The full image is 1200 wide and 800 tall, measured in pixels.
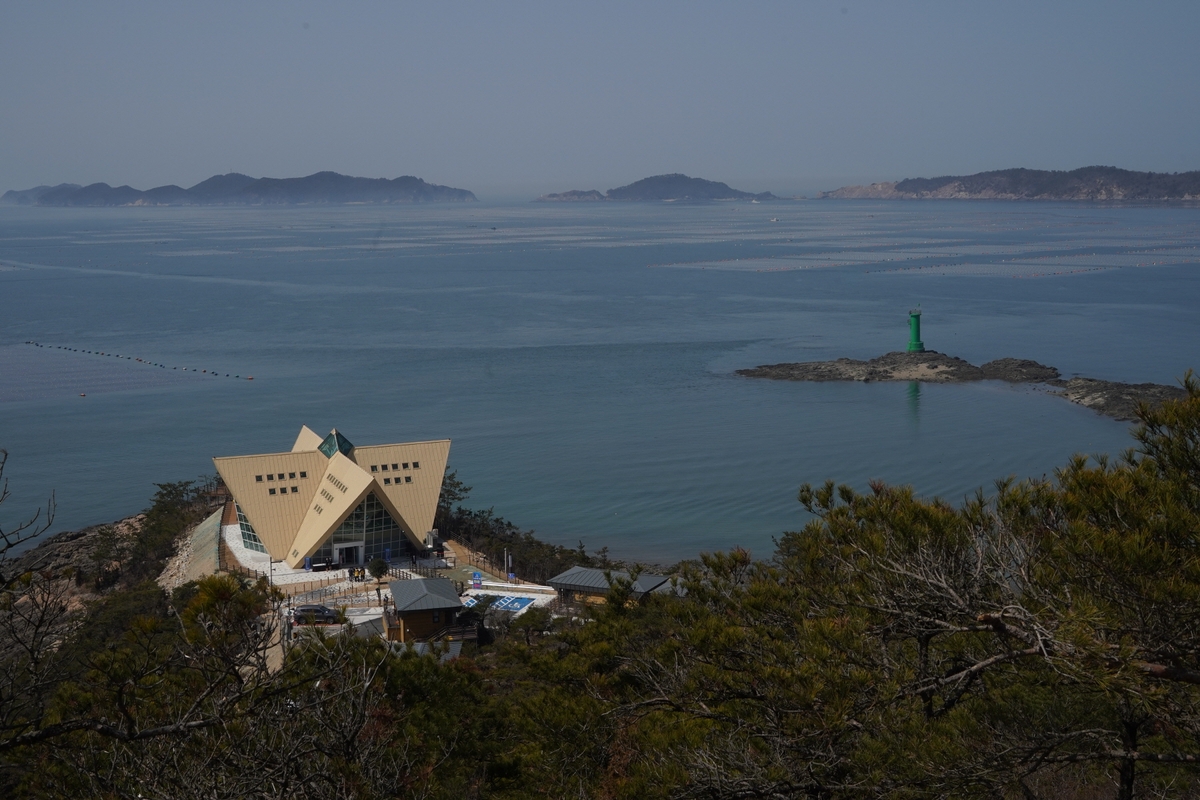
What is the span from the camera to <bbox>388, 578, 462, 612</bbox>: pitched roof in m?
14.0

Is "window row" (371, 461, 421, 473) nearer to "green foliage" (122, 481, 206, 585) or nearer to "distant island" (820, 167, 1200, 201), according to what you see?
"green foliage" (122, 481, 206, 585)

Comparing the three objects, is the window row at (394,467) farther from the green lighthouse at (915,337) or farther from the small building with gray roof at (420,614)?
the green lighthouse at (915,337)

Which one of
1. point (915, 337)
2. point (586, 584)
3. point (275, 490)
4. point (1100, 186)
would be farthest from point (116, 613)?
point (1100, 186)

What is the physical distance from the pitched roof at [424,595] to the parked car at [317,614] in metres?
0.85

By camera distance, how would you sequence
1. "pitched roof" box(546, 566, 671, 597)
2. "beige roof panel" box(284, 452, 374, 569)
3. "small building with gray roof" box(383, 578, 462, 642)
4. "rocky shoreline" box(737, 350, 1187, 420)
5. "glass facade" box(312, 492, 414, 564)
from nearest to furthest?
"small building with gray roof" box(383, 578, 462, 642) → "pitched roof" box(546, 566, 671, 597) → "beige roof panel" box(284, 452, 374, 569) → "glass facade" box(312, 492, 414, 564) → "rocky shoreline" box(737, 350, 1187, 420)

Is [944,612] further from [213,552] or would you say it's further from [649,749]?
→ [213,552]

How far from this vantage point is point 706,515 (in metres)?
20.8

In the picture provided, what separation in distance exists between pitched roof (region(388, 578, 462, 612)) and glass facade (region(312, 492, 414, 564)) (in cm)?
280

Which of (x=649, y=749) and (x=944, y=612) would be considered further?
(x=649, y=749)

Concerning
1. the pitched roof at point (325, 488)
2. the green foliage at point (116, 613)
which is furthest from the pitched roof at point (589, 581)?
the green foliage at point (116, 613)

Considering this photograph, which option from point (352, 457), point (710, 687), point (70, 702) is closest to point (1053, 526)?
point (710, 687)

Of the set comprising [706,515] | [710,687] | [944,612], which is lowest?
[706,515]

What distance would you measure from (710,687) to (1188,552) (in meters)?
2.30

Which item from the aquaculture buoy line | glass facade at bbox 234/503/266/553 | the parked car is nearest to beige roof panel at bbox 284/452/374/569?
glass facade at bbox 234/503/266/553
